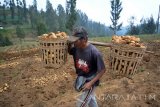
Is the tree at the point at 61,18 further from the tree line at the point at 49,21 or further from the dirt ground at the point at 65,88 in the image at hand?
the dirt ground at the point at 65,88

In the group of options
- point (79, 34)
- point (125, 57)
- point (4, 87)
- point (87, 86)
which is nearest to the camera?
point (79, 34)

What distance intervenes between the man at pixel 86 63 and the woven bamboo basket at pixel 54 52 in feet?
0.58

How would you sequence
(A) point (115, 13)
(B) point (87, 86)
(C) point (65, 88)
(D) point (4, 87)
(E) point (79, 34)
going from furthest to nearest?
(A) point (115, 13), (D) point (4, 87), (C) point (65, 88), (B) point (87, 86), (E) point (79, 34)

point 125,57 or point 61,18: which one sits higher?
point 61,18

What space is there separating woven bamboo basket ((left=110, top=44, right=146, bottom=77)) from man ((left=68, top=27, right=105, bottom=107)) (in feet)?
1.67

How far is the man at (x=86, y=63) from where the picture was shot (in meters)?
3.97

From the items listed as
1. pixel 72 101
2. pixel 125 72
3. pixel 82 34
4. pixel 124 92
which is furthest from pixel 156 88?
pixel 82 34

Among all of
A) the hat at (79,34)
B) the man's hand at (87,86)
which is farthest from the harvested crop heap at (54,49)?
the man's hand at (87,86)

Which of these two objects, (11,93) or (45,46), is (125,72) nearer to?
(45,46)

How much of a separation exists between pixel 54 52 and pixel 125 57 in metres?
1.23

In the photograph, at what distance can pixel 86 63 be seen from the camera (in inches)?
162

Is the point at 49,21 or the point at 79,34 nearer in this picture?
the point at 79,34

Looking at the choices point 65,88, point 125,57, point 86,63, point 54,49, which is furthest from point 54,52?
point 65,88

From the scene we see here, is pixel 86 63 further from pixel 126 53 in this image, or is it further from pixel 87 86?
pixel 126 53
